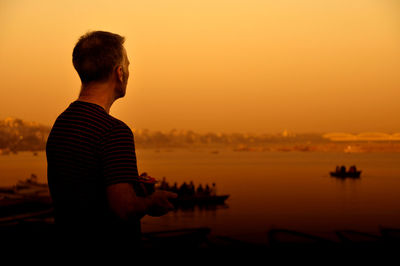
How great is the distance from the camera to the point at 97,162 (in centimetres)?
123

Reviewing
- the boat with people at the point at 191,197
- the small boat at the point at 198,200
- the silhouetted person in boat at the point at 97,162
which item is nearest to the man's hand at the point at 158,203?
the silhouetted person in boat at the point at 97,162

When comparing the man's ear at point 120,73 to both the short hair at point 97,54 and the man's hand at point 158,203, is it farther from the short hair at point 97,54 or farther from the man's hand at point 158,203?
the man's hand at point 158,203

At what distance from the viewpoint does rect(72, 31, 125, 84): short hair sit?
1.28m

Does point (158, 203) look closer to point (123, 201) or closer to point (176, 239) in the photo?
point (123, 201)

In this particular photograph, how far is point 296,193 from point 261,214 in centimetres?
2184

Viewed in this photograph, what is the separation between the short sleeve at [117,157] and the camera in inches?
47.2

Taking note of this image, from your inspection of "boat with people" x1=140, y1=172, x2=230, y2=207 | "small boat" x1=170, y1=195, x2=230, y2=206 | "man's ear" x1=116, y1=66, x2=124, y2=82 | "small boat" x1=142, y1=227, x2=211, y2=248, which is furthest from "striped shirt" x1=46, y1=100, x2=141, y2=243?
"small boat" x1=170, y1=195, x2=230, y2=206

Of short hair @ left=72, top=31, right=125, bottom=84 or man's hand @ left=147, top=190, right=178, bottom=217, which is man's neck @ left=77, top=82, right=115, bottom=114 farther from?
man's hand @ left=147, top=190, right=178, bottom=217

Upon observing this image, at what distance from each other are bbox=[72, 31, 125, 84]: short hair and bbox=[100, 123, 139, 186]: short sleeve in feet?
0.59

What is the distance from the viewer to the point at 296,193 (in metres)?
64.3

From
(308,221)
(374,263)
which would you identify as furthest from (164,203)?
(308,221)

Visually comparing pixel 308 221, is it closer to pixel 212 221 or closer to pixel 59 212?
pixel 212 221

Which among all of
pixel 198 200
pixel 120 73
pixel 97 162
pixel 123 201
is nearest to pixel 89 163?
pixel 97 162

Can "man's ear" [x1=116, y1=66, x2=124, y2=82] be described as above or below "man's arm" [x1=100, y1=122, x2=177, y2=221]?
above
